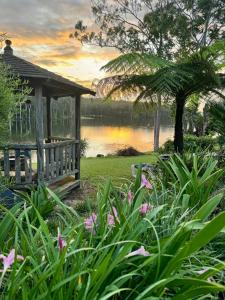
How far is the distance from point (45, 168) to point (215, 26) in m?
18.3

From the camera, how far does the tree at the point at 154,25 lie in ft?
69.6

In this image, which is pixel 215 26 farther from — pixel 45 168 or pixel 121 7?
pixel 45 168

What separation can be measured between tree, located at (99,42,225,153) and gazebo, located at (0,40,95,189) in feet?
3.53

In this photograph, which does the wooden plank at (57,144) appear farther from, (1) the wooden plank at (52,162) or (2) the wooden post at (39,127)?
(2) the wooden post at (39,127)

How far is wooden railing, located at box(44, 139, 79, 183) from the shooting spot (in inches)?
288

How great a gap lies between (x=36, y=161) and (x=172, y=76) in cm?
345

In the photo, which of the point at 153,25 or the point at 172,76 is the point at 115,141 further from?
the point at 172,76

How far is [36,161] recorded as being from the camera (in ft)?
25.1

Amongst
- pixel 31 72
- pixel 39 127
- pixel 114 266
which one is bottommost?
pixel 114 266

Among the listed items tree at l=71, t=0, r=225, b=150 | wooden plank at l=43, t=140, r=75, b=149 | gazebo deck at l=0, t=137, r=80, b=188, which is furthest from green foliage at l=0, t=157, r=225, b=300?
tree at l=71, t=0, r=225, b=150

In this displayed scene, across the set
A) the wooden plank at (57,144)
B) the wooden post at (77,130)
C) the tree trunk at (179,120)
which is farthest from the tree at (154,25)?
the wooden plank at (57,144)

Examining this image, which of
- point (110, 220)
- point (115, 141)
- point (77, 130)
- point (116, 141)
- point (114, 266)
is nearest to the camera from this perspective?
point (114, 266)

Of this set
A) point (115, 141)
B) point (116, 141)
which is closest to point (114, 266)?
point (115, 141)

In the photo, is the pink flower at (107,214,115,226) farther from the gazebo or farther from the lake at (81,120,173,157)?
the lake at (81,120,173,157)
